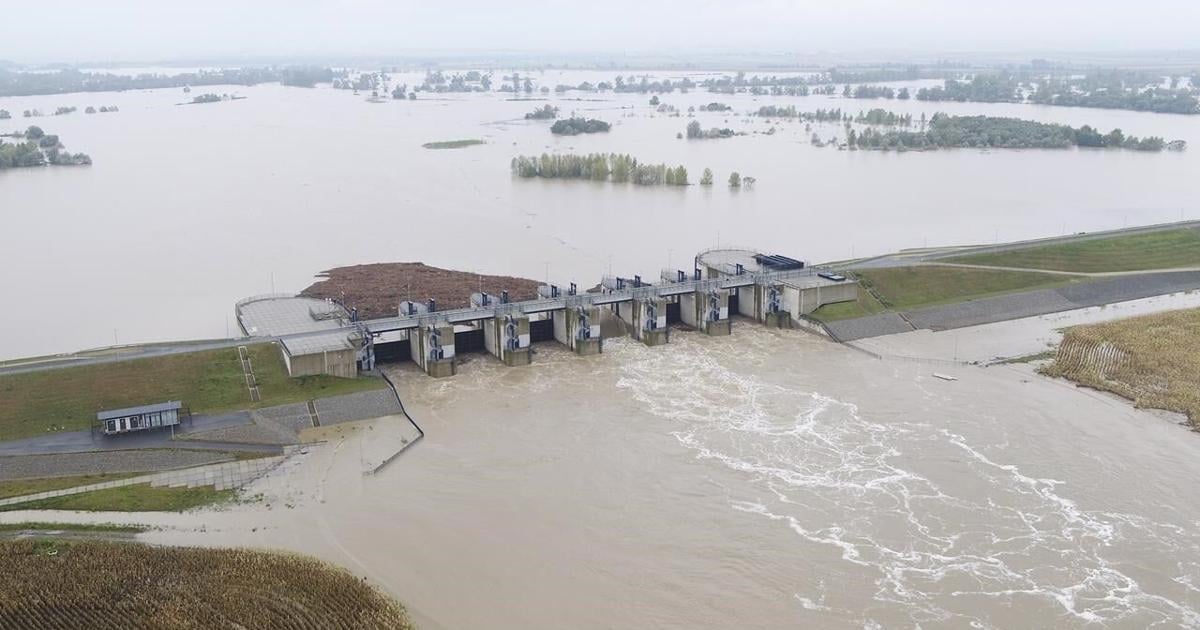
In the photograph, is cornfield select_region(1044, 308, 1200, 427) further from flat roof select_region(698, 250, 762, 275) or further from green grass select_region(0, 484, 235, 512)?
green grass select_region(0, 484, 235, 512)

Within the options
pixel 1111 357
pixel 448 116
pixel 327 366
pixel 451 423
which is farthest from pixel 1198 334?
pixel 448 116

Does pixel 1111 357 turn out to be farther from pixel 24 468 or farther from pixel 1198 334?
pixel 24 468

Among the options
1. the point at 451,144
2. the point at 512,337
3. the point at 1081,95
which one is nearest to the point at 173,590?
the point at 512,337

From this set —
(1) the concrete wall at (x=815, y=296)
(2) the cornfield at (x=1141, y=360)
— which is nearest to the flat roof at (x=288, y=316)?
(1) the concrete wall at (x=815, y=296)

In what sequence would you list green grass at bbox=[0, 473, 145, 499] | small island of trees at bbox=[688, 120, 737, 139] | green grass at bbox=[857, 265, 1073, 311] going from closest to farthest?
green grass at bbox=[0, 473, 145, 499] < green grass at bbox=[857, 265, 1073, 311] < small island of trees at bbox=[688, 120, 737, 139]

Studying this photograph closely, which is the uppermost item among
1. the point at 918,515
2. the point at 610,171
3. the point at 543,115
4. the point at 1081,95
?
the point at 1081,95

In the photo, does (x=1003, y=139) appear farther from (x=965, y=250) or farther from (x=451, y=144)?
(x=965, y=250)

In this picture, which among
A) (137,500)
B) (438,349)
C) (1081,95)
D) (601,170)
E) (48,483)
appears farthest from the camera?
(1081,95)

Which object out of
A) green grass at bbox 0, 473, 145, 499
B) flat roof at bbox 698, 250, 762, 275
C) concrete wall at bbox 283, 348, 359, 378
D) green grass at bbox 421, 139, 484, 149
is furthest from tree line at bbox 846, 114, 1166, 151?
green grass at bbox 0, 473, 145, 499
